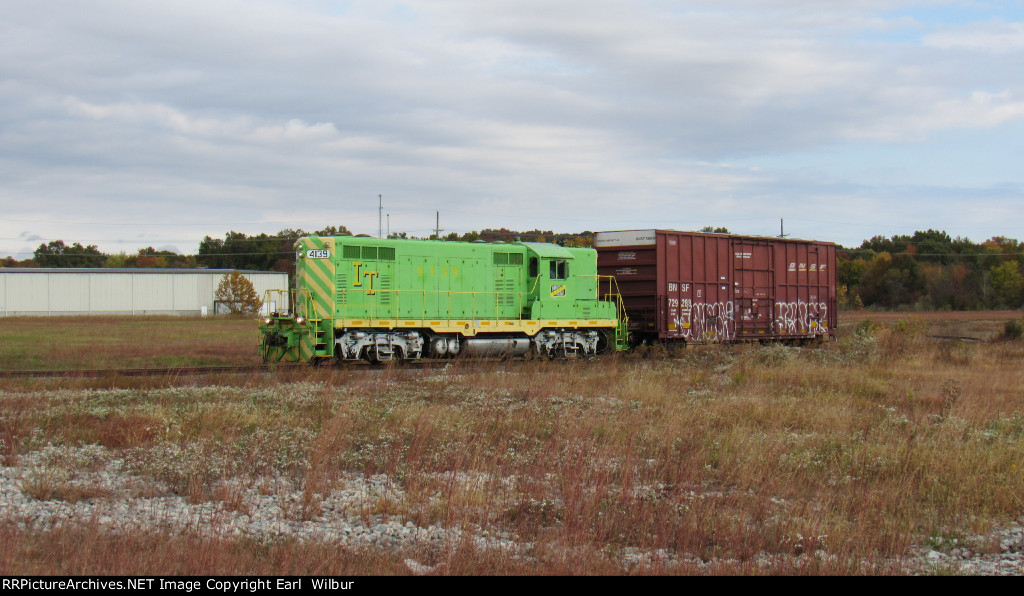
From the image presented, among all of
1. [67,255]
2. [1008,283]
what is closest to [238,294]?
[67,255]

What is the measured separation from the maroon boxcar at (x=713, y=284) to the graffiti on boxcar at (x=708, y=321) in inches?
1.2

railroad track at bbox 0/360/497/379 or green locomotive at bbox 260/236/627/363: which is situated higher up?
green locomotive at bbox 260/236/627/363

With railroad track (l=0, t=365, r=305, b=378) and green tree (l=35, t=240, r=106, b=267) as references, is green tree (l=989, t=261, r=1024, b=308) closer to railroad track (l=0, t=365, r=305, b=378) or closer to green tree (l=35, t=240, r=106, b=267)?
railroad track (l=0, t=365, r=305, b=378)

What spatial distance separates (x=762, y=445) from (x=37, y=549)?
770 centimetres

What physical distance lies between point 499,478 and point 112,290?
7750 cm

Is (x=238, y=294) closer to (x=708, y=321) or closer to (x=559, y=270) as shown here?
(x=559, y=270)

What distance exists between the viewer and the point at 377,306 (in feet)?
66.1

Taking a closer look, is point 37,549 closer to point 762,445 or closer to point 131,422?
point 131,422

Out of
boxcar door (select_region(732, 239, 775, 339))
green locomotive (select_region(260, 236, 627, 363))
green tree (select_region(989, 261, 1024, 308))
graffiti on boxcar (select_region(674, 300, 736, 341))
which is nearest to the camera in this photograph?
green locomotive (select_region(260, 236, 627, 363))

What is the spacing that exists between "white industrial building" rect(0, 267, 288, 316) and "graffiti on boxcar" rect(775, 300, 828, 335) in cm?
5255

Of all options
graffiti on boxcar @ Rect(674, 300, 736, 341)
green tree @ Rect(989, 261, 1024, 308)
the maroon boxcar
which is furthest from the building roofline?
green tree @ Rect(989, 261, 1024, 308)

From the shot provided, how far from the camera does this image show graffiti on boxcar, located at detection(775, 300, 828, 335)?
2625cm

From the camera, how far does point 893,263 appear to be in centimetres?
8700

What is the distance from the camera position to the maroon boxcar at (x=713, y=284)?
22984 mm
